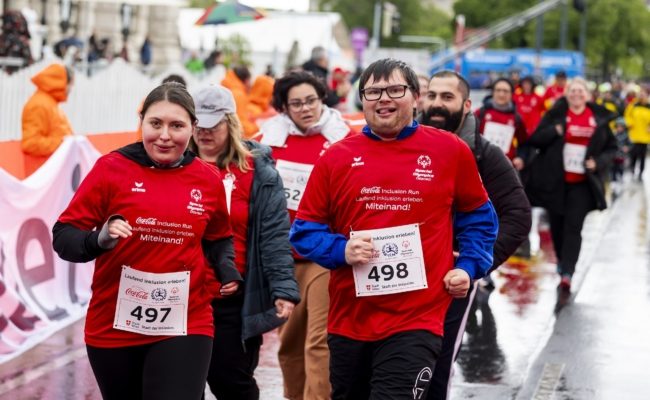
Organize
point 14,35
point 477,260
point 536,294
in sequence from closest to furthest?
point 477,260, point 536,294, point 14,35

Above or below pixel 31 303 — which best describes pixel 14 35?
above

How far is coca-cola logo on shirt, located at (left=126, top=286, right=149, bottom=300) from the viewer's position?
5.09 meters

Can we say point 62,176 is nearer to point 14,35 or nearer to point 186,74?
point 14,35

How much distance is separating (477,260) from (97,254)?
1.55 metres

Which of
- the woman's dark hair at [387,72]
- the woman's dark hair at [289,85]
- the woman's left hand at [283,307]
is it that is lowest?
the woman's left hand at [283,307]

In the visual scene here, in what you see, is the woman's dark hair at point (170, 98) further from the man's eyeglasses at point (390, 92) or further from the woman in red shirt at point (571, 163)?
the woman in red shirt at point (571, 163)

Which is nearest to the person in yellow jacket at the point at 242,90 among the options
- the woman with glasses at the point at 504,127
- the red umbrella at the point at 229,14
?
the red umbrella at the point at 229,14

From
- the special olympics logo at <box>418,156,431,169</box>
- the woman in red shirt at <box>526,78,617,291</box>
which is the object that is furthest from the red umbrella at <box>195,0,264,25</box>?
the special olympics logo at <box>418,156,431,169</box>

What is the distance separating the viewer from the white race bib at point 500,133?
12516 millimetres

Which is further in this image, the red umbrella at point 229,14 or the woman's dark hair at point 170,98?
the red umbrella at point 229,14

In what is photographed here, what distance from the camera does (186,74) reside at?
2472 centimetres

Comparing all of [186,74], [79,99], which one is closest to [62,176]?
[79,99]

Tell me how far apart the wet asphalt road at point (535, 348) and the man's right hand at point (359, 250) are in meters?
2.85

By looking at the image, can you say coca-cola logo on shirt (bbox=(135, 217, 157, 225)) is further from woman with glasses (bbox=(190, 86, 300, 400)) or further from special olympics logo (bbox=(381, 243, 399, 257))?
woman with glasses (bbox=(190, 86, 300, 400))
